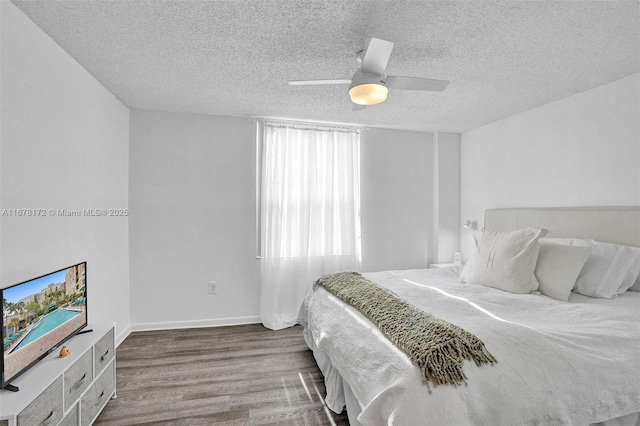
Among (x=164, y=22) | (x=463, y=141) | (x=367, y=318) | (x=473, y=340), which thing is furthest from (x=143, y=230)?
(x=463, y=141)

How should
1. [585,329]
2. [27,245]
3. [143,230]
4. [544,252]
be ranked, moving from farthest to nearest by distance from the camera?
[143,230] < [544,252] < [27,245] < [585,329]

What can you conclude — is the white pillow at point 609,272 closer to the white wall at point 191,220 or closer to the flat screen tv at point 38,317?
the white wall at point 191,220

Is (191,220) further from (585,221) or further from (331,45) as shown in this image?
(585,221)

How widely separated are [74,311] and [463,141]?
15.3ft

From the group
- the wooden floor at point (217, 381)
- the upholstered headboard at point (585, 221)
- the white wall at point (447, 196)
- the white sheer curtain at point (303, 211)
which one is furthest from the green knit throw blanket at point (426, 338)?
the white wall at point (447, 196)

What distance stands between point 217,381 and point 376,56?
2617 millimetres

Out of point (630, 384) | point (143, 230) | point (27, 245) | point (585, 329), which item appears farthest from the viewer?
point (143, 230)

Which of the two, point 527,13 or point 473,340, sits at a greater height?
point 527,13

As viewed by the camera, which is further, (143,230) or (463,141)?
(463,141)

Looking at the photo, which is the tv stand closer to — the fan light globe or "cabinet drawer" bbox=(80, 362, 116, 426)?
"cabinet drawer" bbox=(80, 362, 116, 426)

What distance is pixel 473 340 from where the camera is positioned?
1478mm

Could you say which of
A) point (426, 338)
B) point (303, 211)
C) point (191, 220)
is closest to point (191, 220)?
point (191, 220)

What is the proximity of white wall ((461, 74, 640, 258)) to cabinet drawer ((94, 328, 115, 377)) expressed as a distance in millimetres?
4051

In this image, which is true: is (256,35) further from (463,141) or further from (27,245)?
(463,141)
